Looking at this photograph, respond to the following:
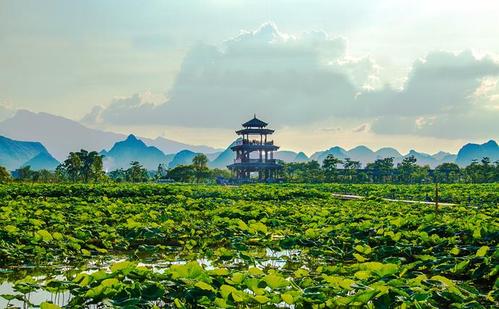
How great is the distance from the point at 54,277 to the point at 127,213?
19.3ft

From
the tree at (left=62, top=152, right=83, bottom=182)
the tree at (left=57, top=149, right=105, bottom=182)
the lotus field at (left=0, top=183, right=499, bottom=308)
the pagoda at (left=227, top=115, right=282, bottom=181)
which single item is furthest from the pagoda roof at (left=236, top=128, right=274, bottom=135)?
A: the lotus field at (left=0, top=183, right=499, bottom=308)

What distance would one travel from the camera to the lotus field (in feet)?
14.1

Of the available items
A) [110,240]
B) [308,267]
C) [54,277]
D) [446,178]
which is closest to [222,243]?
[110,240]

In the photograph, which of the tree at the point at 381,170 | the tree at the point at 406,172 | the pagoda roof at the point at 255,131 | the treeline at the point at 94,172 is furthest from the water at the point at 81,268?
the tree at the point at 406,172

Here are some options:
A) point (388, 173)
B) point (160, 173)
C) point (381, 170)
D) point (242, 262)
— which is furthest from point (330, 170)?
point (242, 262)

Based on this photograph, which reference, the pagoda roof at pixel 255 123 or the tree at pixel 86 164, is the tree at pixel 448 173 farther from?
the tree at pixel 86 164

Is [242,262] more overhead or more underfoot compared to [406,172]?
more underfoot

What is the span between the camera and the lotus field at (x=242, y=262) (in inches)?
169

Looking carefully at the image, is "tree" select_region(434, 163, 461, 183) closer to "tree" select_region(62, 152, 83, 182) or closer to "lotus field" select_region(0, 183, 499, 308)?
"tree" select_region(62, 152, 83, 182)

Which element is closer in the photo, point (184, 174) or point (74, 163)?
point (74, 163)

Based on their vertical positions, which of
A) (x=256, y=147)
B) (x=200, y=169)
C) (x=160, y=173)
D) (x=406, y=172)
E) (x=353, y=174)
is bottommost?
(x=353, y=174)

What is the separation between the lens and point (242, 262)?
7762mm

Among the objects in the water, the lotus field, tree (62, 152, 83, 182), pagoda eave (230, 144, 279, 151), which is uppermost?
pagoda eave (230, 144, 279, 151)

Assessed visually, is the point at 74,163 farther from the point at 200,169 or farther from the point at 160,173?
the point at 160,173
